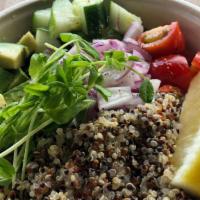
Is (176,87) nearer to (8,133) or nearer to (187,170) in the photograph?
(187,170)

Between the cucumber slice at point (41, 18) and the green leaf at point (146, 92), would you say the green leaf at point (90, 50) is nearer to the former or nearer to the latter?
the green leaf at point (146, 92)

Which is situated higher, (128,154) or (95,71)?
(95,71)

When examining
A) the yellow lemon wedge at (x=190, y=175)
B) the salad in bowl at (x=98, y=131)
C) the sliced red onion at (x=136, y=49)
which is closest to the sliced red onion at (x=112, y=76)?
the salad in bowl at (x=98, y=131)

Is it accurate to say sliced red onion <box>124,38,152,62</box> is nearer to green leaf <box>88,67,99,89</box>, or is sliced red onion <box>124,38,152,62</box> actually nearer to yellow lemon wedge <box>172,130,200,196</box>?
green leaf <box>88,67,99,89</box>

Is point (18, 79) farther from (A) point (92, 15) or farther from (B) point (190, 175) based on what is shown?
(B) point (190, 175)

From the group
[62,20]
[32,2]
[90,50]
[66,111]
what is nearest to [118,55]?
[90,50]

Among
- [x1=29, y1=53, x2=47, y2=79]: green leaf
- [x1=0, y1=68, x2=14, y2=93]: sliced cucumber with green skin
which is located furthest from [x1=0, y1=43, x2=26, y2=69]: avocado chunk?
[x1=29, y1=53, x2=47, y2=79]: green leaf

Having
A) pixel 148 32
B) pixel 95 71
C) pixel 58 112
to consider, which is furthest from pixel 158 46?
pixel 58 112
